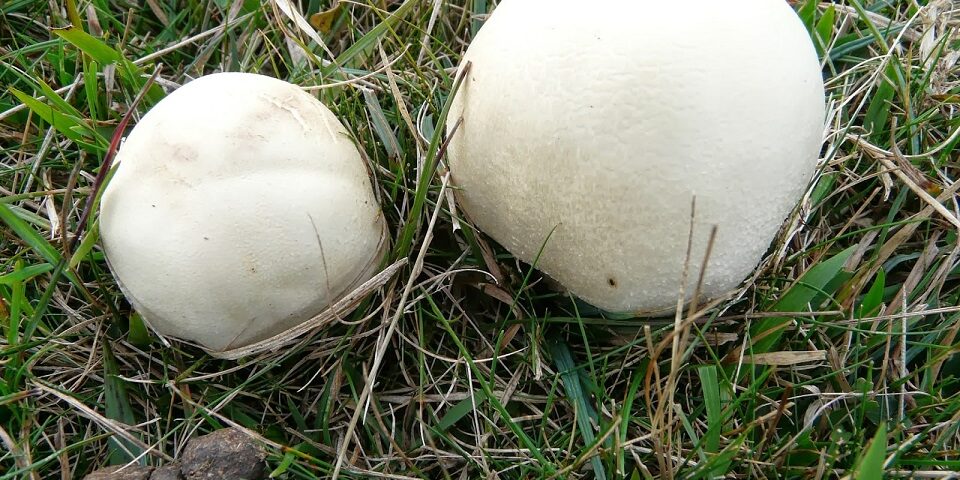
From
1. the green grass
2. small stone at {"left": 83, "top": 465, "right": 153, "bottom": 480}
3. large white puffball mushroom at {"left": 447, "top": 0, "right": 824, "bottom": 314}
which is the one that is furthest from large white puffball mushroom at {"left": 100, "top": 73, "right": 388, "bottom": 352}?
large white puffball mushroom at {"left": 447, "top": 0, "right": 824, "bottom": 314}

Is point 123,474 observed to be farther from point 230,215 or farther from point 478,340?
point 478,340

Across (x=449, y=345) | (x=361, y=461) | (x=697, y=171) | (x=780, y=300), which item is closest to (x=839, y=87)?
(x=780, y=300)

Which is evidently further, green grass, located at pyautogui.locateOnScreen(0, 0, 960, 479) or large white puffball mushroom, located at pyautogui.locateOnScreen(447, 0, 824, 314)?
green grass, located at pyautogui.locateOnScreen(0, 0, 960, 479)

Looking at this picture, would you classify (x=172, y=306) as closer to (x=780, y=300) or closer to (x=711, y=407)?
(x=711, y=407)

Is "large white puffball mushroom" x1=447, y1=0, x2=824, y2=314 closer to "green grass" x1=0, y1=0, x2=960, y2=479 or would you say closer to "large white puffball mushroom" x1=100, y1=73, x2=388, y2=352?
"green grass" x1=0, y1=0, x2=960, y2=479

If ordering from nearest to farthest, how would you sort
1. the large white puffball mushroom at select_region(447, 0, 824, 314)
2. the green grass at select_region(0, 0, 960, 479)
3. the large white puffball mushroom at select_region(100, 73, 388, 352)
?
1. the large white puffball mushroom at select_region(447, 0, 824, 314)
2. the large white puffball mushroom at select_region(100, 73, 388, 352)
3. the green grass at select_region(0, 0, 960, 479)

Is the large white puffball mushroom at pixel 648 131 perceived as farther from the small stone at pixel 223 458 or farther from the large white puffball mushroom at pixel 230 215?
the small stone at pixel 223 458

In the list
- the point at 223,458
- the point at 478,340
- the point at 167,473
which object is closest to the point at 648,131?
the point at 478,340
